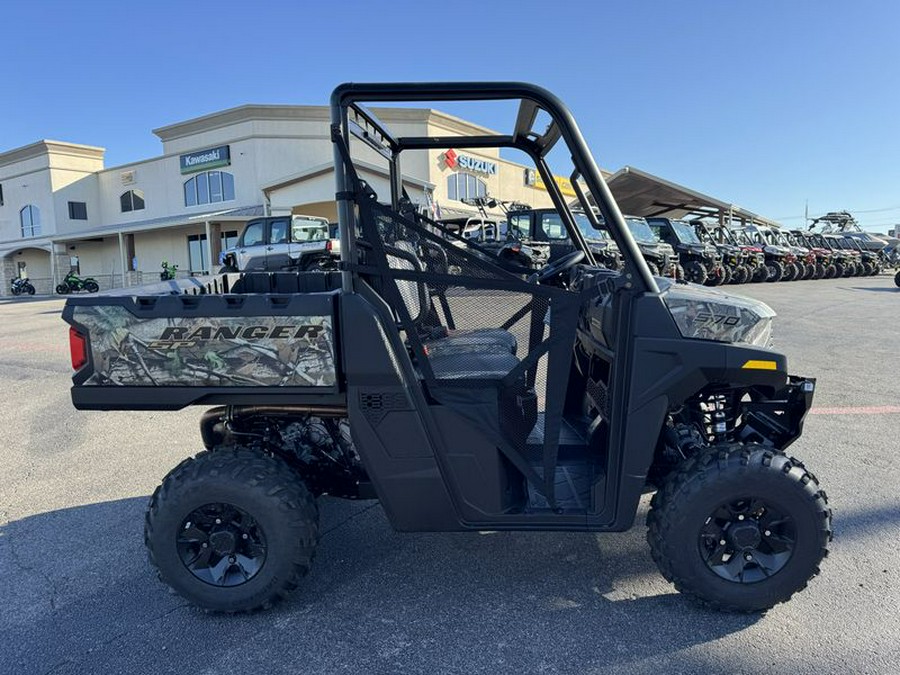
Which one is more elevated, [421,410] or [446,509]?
[421,410]

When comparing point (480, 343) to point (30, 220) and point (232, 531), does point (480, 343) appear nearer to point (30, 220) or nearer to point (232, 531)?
point (232, 531)

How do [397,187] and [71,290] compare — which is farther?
[71,290]

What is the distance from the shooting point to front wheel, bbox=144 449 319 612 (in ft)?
7.73

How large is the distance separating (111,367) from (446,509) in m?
1.51

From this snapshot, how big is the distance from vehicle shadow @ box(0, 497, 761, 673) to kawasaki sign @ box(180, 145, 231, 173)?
30478 mm

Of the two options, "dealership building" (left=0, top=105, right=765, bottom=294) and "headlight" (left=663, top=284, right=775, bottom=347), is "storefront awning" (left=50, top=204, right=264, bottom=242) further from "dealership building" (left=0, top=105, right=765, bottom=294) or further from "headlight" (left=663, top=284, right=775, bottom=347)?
"headlight" (left=663, top=284, right=775, bottom=347)

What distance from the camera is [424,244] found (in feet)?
8.29

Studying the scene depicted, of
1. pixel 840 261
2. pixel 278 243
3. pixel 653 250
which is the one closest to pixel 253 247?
pixel 278 243

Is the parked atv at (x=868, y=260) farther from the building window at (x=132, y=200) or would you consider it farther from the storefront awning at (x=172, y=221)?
the building window at (x=132, y=200)

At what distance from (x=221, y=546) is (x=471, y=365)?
1.33 m

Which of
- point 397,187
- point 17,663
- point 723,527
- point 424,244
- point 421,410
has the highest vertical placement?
point 397,187

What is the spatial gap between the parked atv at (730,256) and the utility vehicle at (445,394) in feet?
60.3

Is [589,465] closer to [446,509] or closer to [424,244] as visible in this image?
[446,509]

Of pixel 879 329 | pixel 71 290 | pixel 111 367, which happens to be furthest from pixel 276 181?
pixel 111 367
